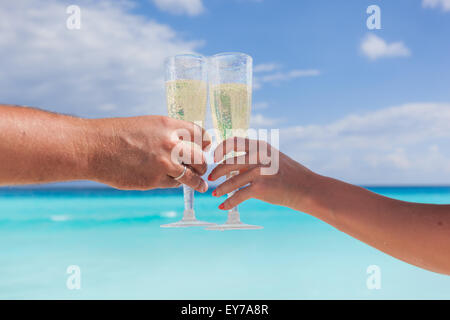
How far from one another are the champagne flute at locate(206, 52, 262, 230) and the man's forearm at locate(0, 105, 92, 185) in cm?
61

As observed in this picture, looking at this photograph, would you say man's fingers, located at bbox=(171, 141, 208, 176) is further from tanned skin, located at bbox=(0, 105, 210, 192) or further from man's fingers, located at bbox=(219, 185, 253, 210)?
man's fingers, located at bbox=(219, 185, 253, 210)

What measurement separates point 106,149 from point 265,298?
6012mm

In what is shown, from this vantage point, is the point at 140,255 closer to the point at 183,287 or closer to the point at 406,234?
the point at 183,287

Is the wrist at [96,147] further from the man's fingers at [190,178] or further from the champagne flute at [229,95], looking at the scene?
the champagne flute at [229,95]

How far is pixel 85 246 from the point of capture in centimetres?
1095

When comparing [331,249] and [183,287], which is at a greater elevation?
[331,249]

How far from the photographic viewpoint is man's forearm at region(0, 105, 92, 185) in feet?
5.56

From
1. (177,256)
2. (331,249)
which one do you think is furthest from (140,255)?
(331,249)

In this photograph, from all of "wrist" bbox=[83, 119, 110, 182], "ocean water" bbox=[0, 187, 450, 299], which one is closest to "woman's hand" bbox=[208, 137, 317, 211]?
"wrist" bbox=[83, 119, 110, 182]

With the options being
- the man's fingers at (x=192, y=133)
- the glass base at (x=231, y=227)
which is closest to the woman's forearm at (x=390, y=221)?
the glass base at (x=231, y=227)

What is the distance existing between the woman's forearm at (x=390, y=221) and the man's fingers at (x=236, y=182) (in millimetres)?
291

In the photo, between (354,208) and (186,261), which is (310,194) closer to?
(354,208)

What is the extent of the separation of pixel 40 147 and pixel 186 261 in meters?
7.35

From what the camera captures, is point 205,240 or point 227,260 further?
point 205,240
